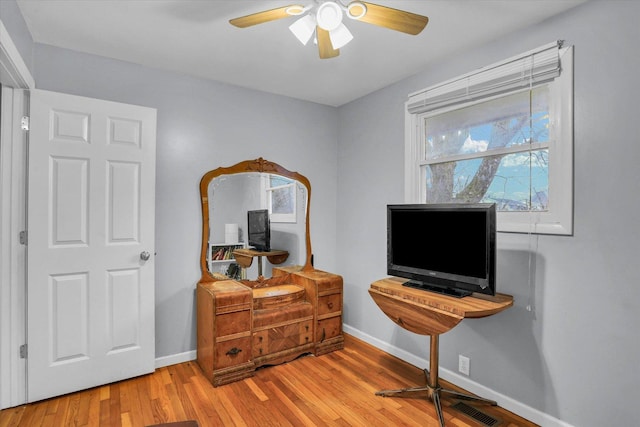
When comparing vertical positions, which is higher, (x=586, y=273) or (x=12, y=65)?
(x=12, y=65)

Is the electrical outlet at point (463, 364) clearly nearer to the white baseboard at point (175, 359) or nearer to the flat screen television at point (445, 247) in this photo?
the flat screen television at point (445, 247)

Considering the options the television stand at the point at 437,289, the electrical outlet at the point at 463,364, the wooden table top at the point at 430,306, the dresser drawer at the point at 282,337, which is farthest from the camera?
the dresser drawer at the point at 282,337

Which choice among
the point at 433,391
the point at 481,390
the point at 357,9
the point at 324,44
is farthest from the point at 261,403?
Answer: the point at 357,9

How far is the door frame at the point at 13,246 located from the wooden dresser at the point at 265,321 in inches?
44.4

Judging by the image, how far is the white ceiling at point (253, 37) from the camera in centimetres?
192

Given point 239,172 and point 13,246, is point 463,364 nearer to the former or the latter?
point 239,172

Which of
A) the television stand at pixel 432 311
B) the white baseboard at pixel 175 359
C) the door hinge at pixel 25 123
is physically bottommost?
the white baseboard at pixel 175 359

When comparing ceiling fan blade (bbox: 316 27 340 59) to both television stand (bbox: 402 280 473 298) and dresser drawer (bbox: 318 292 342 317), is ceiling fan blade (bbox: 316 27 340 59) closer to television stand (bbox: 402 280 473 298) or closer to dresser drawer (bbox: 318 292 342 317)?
television stand (bbox: 402 280 473 298)

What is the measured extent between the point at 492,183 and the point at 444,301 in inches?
36.9

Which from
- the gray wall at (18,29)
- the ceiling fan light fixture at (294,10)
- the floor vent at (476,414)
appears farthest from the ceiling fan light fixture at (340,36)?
the floor vent at (476,414)

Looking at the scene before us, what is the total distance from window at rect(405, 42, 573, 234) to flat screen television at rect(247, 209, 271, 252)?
130cm

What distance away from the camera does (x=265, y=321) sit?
2.74 metres

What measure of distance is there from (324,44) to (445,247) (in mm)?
1423

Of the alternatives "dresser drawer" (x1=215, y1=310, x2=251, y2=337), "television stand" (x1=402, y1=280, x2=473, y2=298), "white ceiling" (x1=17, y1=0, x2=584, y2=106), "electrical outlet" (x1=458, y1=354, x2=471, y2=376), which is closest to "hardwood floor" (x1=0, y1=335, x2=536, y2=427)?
"electrical outlet" (x1=458, y1=354, x2=471, y2=376)
